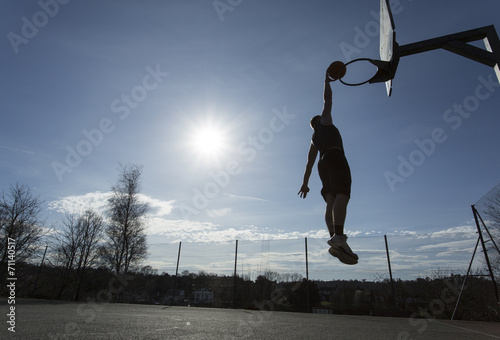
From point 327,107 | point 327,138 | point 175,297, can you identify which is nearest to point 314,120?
point 327,107

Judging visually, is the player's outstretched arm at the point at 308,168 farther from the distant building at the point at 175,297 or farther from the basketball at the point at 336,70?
the distant building at the point at 175,297

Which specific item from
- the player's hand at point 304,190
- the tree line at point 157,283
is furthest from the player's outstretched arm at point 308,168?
the tree line at point 157,283

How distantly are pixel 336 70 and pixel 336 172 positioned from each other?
1.20 metres

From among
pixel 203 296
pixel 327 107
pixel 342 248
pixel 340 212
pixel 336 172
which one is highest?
pixel 327 107

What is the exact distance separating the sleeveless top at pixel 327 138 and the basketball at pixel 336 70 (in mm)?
594

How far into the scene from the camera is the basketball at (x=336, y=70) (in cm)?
292

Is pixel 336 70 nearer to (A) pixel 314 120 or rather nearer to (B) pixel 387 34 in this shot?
(A) pixel 314 120

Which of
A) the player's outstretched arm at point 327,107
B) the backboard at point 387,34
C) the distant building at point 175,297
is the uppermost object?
the backboard at point 387,34

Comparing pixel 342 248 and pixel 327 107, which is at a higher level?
pixel 327 107

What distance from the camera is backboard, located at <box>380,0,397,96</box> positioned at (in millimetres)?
2859

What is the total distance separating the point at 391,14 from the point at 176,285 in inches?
435

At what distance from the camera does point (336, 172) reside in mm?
2463

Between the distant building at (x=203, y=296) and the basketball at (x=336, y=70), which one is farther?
the distant building at (x=203, y=296)

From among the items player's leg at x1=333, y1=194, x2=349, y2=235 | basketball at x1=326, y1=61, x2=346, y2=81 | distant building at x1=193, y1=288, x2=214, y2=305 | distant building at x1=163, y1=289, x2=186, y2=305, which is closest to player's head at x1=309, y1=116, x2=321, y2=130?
basketball at x1=326, y1=61, x2=346, y2=81
